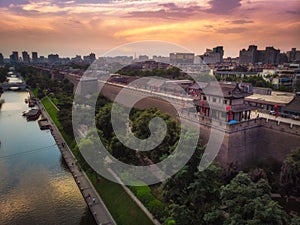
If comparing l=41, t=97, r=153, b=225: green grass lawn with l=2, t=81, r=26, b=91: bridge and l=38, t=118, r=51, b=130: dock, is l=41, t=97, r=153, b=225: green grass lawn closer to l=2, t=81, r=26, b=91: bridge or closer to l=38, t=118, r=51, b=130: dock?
l=38, t=118, r=51, b=130: dock

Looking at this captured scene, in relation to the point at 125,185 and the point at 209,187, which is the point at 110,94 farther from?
the point at 209,187

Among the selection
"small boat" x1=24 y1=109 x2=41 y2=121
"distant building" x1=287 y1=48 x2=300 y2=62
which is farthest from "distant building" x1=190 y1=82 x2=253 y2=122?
"distant building" x1=287 y1=48 x2=300 y2=62

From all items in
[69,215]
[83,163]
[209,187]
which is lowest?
[69,215]

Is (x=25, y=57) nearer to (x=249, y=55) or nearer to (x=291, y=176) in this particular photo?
(x=249, y=55)

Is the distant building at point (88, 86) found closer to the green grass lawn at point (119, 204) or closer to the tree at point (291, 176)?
the green grass lawn at point (119, 204)

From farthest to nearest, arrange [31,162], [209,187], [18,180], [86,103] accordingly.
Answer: [86,103]
[31,162]
[18,180]
[209,187]

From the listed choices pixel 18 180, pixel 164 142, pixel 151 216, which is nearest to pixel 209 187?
pixel 151 216

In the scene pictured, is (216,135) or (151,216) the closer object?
(151,216)
